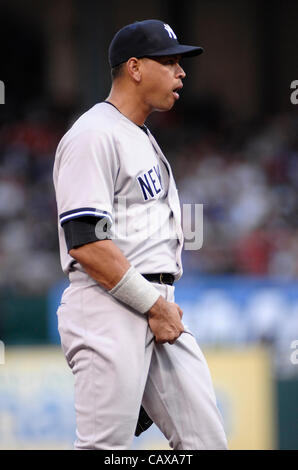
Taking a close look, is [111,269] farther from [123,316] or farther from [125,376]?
[125,376]

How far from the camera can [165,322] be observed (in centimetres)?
305

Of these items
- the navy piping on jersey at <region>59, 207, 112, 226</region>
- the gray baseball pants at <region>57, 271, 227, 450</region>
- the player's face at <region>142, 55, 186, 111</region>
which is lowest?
the gray baseball pants at <region>57, 271, 227, 450</region>

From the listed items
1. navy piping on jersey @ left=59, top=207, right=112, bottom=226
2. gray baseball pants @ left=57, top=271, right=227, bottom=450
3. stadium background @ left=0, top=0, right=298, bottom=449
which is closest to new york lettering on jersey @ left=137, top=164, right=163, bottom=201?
navy piping on jersey @ left=59, top=207, right=112, bottom=226

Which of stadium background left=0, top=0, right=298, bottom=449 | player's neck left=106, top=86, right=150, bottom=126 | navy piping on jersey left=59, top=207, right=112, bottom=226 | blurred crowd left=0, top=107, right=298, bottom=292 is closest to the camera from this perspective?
navy piping on jersey left=59, top=207, right=112, bottom=226

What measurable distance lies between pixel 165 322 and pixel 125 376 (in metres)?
0.22

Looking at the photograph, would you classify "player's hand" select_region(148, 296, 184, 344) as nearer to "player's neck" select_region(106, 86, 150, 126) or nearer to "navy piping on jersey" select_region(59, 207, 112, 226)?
"navy piping on jersey" select_region(59, 207, 112, 226)

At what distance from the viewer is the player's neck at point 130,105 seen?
10.6 ft

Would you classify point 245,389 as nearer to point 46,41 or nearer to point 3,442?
point 3,442

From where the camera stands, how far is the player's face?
3.20m

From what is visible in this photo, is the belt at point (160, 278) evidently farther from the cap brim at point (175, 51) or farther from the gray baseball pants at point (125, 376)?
the cap brim at point (175, 51)

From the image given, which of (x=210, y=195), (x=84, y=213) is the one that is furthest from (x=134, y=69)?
(x=210, y=195)

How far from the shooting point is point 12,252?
10.7 metres

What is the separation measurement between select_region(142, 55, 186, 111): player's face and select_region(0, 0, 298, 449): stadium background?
3.88m

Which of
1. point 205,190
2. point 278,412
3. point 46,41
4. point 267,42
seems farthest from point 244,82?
point 278,412
